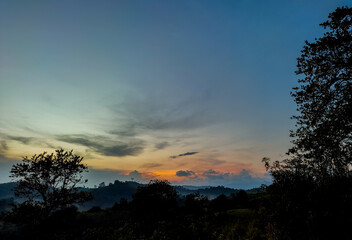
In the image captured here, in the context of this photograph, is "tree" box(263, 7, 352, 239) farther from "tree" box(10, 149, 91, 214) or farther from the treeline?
"tree" box(10, 149, 91, 214)

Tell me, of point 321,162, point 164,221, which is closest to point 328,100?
point 321,162

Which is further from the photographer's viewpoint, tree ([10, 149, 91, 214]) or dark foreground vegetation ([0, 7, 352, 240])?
tree ([10, 149, 91, 214])

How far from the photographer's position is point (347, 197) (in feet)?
22.6

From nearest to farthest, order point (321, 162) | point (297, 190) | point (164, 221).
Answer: point (297, 190)
point (321, 162)
point (164, 221)

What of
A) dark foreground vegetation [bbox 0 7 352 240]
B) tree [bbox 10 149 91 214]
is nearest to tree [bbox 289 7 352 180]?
dark foreground vegetation [bbox 0 7 352 240]

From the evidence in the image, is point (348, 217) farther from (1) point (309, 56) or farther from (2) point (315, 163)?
(1) point (309, 56)

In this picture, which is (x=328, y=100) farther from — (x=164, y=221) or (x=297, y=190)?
(x=164, y=221)

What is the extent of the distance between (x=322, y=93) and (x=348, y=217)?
1377 cm

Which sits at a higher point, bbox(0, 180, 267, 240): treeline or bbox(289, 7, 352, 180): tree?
bbox(289, 7, 352, 180): tree

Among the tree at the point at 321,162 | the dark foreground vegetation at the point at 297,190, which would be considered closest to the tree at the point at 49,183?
the dark foreground vegetation at the point at 297,190

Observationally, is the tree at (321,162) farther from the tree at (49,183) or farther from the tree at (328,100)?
the tree at (49,183)

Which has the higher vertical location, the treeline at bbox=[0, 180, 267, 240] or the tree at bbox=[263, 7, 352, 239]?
the tree at bbox=[263, 7, 352, 239]

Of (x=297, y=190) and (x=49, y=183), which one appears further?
(x=49, y=183)

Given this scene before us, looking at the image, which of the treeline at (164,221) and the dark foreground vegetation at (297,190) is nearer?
the dark foreground vegetation at (297,190)
